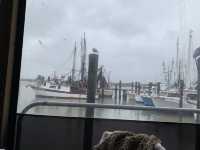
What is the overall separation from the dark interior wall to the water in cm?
4

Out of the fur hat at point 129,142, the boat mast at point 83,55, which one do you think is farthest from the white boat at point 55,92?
the fur hat at point 129,142

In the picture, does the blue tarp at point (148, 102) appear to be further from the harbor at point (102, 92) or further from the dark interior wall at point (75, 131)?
the dark interior wall at point (75, 131)

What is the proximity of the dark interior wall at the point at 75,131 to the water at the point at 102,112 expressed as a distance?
0.04 m

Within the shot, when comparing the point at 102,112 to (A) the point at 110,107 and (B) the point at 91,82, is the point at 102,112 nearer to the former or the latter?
(A) the point at 110,107

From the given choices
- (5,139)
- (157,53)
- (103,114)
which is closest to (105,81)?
(103,114)

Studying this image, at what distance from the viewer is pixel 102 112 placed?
2.65 metres

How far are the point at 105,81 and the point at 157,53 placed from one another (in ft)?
1.54

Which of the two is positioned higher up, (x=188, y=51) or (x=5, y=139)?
(x=188, y=51)

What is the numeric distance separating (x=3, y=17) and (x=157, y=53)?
1.22 meters

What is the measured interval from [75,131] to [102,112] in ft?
0.85

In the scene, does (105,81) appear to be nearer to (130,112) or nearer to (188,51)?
(130,112)

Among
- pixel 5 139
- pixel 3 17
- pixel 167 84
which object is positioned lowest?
pixel 5 139

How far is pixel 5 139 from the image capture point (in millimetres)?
2600

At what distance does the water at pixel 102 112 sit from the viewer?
2598 millimetres
